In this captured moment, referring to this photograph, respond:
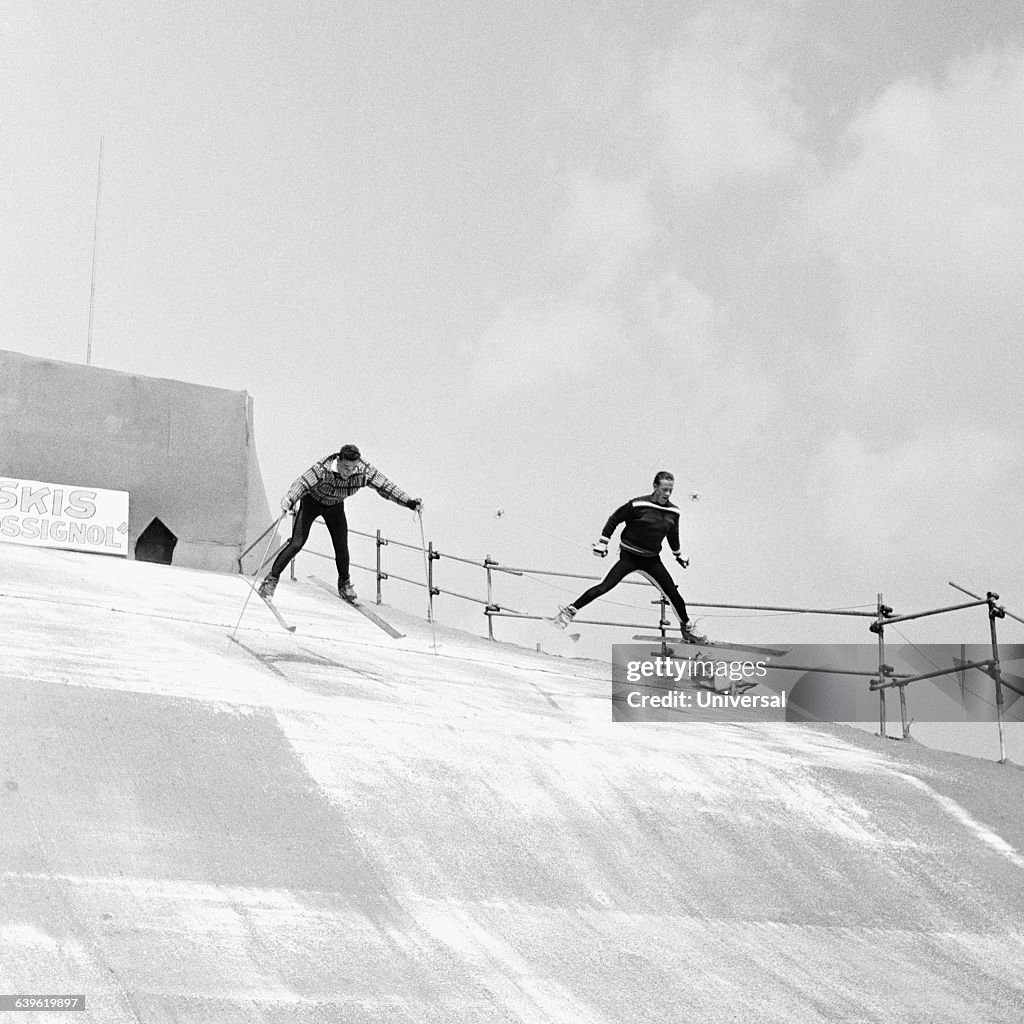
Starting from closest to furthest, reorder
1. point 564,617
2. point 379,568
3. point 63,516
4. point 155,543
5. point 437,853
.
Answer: point 437,853 < point 564,617 < point 379,568 < point 63,516 < point 155,543

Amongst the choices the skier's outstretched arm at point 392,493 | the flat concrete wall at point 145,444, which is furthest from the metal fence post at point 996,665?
the flat concrete wall at point 145,444

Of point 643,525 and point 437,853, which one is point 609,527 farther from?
point 437,853

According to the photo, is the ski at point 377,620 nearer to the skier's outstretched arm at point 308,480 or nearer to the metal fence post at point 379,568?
the skier's outstretched arm at point 308,480

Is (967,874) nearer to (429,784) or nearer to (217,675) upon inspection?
(429,784)

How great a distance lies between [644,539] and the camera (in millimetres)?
12562

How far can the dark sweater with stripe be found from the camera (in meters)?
12.6

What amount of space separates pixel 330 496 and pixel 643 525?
285 centimetres

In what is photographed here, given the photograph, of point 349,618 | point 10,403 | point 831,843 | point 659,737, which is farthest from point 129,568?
point 831,843

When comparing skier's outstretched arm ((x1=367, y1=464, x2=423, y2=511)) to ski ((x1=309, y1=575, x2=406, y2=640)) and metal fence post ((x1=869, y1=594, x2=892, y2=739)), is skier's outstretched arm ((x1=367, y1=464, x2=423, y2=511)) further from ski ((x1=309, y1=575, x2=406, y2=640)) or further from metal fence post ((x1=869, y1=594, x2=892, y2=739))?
metal fence post ((x1=869, y1=594, x2=892, y2=739))

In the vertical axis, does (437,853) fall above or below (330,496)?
below

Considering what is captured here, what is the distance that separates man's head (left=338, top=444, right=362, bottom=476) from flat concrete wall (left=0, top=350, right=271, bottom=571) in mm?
6537

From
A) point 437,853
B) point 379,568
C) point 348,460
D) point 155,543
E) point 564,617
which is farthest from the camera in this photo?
point 155,543

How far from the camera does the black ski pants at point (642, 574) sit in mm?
12406

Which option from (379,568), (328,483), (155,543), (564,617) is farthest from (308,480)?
(155,543)
